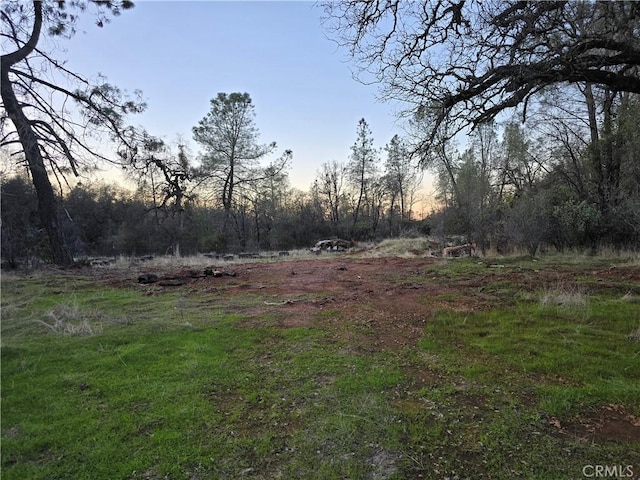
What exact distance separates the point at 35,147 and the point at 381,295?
7.83 m

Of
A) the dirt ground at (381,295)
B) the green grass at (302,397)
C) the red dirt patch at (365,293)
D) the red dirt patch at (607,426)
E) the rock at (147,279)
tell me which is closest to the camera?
the green grass at (302,397)

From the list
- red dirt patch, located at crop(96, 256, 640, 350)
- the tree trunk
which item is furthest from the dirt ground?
the tree trunk

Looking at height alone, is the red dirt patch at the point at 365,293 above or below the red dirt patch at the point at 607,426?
above

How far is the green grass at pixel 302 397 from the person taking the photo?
1.92m

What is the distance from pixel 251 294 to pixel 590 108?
15285 mm

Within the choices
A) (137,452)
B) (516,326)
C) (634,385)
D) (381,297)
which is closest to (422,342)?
(516,326)

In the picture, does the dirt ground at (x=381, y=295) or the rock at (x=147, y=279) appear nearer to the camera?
the dirt ground at (x=381, y=295)

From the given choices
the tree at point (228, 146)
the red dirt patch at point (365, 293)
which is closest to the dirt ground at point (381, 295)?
the red dirt patch at point (365, 293)

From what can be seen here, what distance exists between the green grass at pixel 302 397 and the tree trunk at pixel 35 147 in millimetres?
4348

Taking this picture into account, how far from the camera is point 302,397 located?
2664 mm

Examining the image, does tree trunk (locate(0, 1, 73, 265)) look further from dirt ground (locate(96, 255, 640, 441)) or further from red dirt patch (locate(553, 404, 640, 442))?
red dirt patch (locate(553, 404, 640, 442))

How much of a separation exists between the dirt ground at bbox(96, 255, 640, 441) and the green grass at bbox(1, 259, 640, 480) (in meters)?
0.20

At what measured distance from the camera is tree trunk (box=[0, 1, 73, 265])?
6909 millimetres

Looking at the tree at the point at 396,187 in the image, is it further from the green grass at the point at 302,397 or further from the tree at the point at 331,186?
the green grass at the point at 302,397
